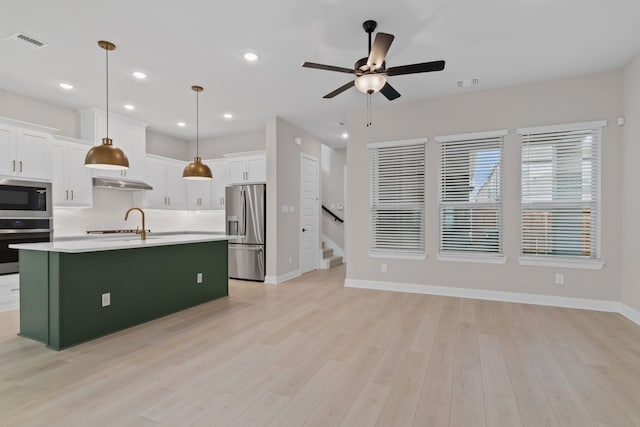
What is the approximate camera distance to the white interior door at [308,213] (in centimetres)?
664

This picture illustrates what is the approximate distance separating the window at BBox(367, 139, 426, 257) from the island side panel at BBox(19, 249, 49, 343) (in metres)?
4.16

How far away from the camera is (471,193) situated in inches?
184

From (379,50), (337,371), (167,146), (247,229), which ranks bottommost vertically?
(337,371)

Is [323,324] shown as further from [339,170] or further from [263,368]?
[339,170]

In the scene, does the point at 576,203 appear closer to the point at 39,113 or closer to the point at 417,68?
the point at 417,68

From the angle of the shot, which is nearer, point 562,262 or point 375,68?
point 375,68

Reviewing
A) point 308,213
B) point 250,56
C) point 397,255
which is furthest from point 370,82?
point 308,213

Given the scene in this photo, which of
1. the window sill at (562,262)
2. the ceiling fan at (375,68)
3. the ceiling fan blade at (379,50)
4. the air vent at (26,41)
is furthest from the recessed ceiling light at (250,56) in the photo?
the window sill at (562,262)

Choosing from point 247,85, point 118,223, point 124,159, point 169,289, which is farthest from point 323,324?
point 118,223

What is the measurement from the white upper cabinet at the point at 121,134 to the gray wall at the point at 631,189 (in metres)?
7.26

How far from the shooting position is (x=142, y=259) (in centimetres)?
362

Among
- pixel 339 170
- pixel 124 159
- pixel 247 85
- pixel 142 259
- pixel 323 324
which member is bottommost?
pixel 323 324

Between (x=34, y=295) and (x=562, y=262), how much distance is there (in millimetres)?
6075

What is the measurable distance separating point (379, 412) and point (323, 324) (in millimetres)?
1624
